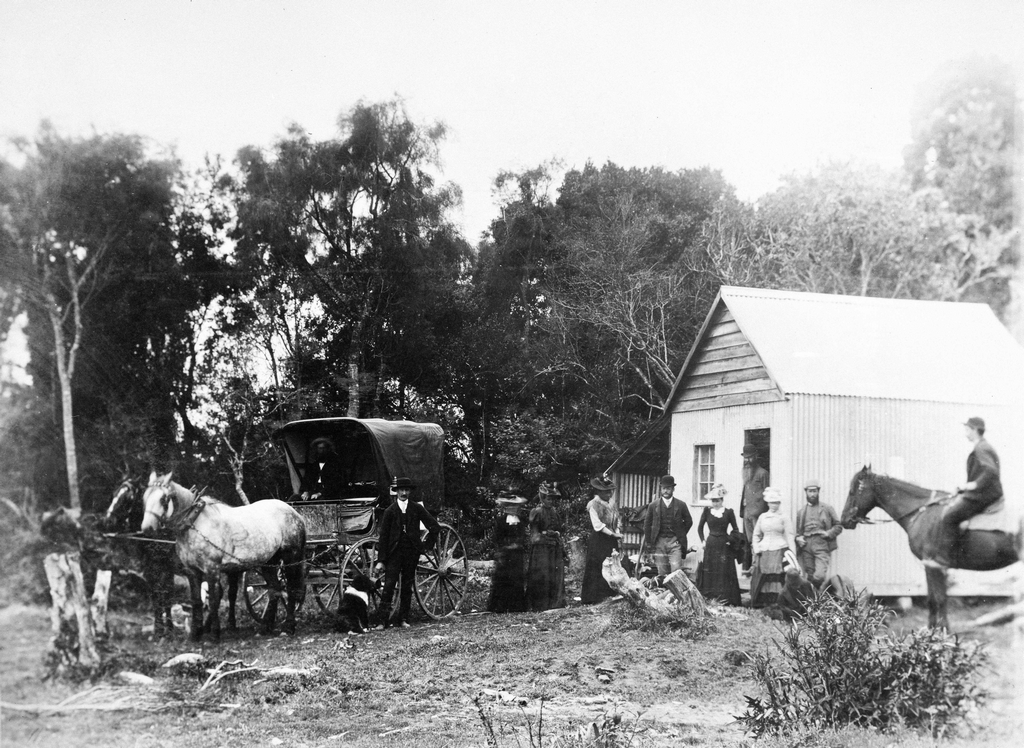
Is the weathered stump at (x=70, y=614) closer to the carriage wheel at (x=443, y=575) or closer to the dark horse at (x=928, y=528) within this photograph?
the carriage wheel at (x=443, y=575)

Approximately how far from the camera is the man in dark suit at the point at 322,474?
281 inches

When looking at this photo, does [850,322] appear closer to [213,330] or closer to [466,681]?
[466,681]

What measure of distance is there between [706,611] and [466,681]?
1.96 m

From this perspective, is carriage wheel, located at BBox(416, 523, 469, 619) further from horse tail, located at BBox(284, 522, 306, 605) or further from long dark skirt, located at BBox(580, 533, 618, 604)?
horse tail, located at BBox(284, 522, 306, 605)

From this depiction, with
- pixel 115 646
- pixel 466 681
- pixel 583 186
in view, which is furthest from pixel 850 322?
pixel 115 646

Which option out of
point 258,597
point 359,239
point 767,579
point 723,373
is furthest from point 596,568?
point 359,239

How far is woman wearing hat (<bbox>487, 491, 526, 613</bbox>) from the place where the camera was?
724 cm

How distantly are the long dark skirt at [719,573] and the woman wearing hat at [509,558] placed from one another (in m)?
1.46

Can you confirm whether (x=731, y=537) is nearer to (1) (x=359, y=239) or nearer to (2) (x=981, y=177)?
(2) (x=981, y=177)

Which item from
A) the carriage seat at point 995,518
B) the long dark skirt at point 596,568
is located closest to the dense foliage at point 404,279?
the long dark skirt at point 596,568

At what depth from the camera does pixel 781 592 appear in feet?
21.5

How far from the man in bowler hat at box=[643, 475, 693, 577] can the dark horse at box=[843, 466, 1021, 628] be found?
125 cm

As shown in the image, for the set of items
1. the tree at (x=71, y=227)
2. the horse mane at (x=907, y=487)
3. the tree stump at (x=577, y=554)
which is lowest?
the tree stump at (x=577, y=554)

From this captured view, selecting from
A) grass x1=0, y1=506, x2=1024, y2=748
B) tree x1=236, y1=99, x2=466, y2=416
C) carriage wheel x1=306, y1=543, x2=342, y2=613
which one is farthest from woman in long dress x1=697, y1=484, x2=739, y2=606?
carriage wheel x1=306, y1=543, x2=342, y2=613
